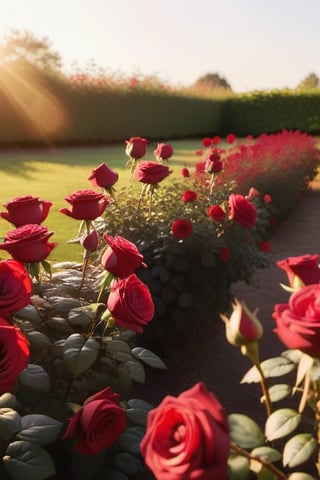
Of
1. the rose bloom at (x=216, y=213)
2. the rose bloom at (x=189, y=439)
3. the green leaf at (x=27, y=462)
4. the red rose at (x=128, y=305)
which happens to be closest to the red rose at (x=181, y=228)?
the rose bloom at (x=216, y=213)

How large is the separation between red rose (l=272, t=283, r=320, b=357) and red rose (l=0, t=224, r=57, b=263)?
44.4 inches

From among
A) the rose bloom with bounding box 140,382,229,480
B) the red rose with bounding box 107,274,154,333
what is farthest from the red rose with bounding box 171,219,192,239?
the rose bloom with bounding box 140,382,229,480

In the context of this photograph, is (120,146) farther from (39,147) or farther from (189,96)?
(189,96)

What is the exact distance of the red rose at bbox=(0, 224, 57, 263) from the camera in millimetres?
2150

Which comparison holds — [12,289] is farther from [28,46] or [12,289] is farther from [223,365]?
[28,46]

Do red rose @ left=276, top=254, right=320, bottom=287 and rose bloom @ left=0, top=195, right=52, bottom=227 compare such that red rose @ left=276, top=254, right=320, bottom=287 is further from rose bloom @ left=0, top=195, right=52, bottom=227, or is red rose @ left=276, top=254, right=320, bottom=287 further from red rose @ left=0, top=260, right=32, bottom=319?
rose bloom @ left=0, top=195, right=52, bottom=227

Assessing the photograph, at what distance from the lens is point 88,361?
2135mm

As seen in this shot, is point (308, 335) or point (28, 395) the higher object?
point (308, 335)

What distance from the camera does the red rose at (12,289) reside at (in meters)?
1.80

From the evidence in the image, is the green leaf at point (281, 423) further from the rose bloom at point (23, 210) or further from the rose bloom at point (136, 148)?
the rose bloom at point (136, 148)

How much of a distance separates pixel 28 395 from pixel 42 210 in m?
0.76

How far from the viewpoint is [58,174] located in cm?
1377

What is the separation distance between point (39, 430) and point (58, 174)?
1220cm

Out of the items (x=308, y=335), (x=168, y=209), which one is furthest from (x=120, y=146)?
(x=308, y=335)
